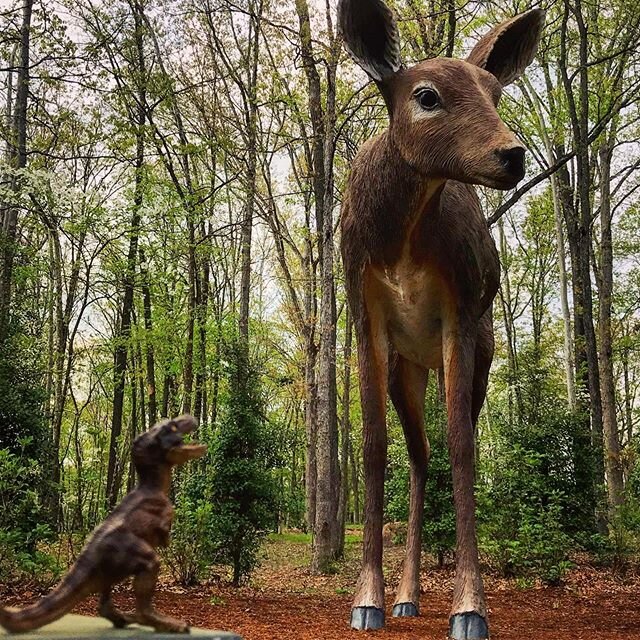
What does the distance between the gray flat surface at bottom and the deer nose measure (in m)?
2.63

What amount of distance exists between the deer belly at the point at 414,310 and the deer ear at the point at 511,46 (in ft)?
5.03

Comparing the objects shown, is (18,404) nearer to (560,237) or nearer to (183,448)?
(183,448)

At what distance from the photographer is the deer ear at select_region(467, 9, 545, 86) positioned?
502 cm

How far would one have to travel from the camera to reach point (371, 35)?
15.0 feet

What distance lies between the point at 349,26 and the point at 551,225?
75.0 ft

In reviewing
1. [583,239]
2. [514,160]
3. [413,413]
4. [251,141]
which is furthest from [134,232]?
[514,160]

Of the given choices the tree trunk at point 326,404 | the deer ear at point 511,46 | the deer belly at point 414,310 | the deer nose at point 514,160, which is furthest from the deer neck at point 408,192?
the tree trunk at point 326,404

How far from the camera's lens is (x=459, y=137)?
405cm

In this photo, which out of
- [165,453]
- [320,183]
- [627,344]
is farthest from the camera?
[627,344]

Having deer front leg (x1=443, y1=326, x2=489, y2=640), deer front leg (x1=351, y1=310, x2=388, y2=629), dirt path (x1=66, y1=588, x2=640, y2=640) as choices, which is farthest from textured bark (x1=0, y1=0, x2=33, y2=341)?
deer front leg (x1=443, y1=326, x2=489, y2=640)

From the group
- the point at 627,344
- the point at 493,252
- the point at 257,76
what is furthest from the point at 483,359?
the point at 627,344

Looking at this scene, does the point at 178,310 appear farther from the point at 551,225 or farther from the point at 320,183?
the point at 551,225

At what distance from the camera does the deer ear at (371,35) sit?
4.52 m

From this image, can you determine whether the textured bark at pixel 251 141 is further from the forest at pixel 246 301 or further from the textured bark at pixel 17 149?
the textured bark at pixel 17 149
